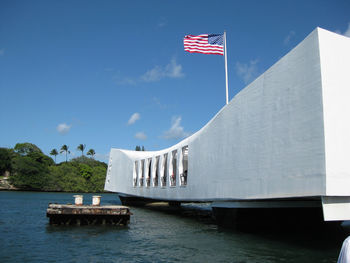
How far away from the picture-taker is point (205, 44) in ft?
53.1

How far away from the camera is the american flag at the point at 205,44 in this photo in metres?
16.0

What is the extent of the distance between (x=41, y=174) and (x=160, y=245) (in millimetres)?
58648

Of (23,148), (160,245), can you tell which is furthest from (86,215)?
(23,148)

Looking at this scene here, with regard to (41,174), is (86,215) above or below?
below

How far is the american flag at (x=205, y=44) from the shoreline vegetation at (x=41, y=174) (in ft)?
178

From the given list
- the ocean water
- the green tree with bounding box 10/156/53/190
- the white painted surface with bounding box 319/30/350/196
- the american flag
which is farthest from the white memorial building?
the green tree with bounding box 10/156/53/190

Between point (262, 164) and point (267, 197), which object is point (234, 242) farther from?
point (262, 164)

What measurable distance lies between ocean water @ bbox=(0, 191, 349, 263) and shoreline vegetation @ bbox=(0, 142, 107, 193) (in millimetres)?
51612

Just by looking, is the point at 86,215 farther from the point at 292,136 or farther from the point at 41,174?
the point at 41,174

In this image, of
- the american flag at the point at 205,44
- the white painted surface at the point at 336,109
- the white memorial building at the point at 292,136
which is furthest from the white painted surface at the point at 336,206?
the american flag at the point at 205,44

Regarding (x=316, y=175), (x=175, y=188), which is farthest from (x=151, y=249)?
(x=175, y=188)

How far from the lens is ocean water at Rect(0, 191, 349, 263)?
8984mm

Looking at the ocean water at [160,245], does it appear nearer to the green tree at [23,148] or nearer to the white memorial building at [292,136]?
the white memorial building at [292,136]

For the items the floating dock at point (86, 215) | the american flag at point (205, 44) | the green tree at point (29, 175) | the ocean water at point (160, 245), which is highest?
the american flag at point (205, 44)
